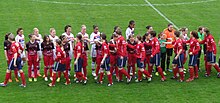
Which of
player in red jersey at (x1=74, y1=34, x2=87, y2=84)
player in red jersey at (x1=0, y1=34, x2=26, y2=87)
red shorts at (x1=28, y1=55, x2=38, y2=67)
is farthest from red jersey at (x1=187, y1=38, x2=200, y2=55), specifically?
player in red jersey at (x1=0, y1=34, x2=26, y2=87)

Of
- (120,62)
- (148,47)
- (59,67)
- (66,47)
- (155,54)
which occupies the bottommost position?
(59,67)

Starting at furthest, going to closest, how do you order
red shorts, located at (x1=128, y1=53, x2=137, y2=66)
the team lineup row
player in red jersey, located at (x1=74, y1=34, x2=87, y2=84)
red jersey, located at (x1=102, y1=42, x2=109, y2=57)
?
red shorts, located at (x1=128, y1=53, x2=137, y2=66) → the team lineup row → player in red jersey, located at (x1=74, y1=34, x2=87, y2=84) → red jersey, located at (x1=102, y1=42, x2=109, y2=57)

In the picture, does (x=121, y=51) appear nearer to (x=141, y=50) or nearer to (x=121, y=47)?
(x=121, y=47)

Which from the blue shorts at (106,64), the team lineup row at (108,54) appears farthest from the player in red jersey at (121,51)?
the blue shorts at (106,64)

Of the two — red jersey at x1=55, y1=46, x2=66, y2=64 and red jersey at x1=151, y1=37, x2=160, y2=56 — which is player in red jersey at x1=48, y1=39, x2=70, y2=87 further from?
red jersey at x1=151, y1=37, x2=160, y2=56

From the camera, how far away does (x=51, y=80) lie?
1631 cm

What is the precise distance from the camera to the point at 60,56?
15.6 metres

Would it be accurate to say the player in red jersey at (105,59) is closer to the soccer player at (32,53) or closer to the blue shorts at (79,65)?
the blue shorts at (79,65)

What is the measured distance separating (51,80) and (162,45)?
4.50m

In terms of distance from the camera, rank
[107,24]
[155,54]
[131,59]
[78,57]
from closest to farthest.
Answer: [78,57] → [155,54] → [131,59] → [107,24]

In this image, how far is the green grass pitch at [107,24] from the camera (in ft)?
47.5

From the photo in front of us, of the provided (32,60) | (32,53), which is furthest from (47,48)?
(32,60)

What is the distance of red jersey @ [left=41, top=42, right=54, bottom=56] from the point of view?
16.1 m

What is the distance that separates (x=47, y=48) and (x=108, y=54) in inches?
93.3
